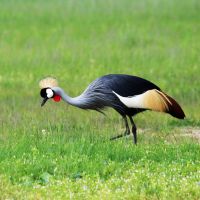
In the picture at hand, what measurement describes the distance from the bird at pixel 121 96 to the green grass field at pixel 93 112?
14.0 inches

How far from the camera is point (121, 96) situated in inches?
417

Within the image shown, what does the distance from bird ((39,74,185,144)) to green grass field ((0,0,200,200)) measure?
36 centimetres

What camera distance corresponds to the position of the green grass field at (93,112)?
345 inches

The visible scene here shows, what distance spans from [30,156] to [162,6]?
1737cm

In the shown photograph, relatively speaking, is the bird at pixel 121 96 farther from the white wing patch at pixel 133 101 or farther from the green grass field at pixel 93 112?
the green grass field at pixel 93 112

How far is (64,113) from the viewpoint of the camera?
12.5 m

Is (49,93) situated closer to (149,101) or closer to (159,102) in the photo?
(149,101)

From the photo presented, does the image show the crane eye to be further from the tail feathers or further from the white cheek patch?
the tail feathers

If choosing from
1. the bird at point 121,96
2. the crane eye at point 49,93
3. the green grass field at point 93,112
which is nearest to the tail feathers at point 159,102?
the bird at point 121,96

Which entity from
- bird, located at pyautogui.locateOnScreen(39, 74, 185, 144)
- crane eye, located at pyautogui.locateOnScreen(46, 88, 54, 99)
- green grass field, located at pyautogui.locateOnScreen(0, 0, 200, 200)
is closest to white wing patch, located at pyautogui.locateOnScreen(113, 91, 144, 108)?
bird, located at pyautogui.locateOnScreen(39, 74, 185, 144)

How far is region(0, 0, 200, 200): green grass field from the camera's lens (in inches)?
345

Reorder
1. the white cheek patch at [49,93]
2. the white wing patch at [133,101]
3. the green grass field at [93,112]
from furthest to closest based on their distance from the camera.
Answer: the white cheek patch at [49,93], the white wing patch at [133,101], the green grass field at [93,112]

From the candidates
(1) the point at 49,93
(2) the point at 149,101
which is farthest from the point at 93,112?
(2) the point at 149,101

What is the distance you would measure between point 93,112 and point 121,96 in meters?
2.70
